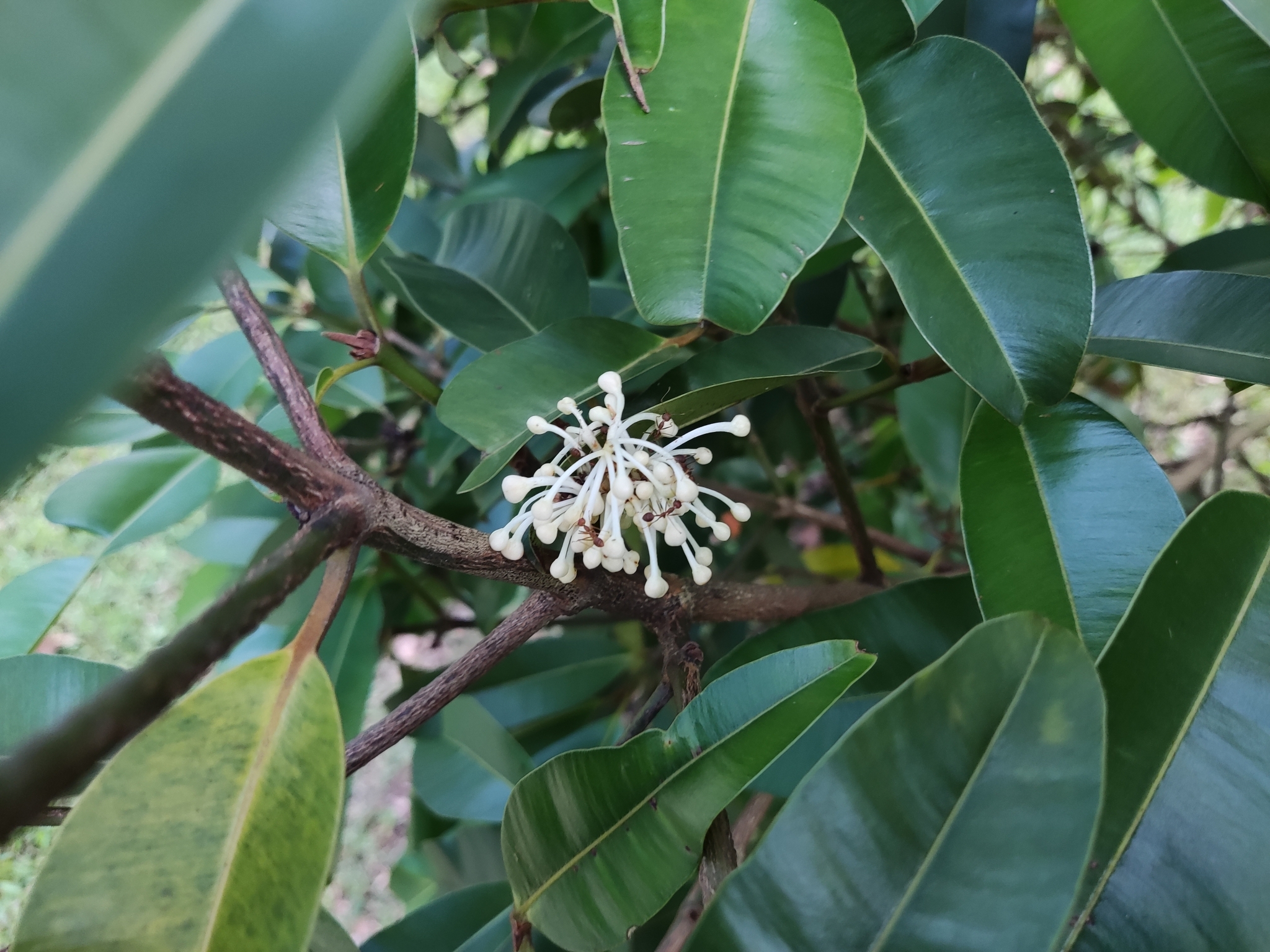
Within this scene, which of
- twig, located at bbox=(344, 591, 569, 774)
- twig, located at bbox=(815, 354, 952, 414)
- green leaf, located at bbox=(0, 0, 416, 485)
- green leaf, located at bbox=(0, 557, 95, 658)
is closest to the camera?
green leaf, located at bbox=(0, 0, 416, 485)

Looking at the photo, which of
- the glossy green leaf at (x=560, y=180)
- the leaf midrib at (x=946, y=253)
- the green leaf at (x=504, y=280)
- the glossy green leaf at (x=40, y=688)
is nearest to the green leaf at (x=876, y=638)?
the leaf midrib at (x=946, y=253)

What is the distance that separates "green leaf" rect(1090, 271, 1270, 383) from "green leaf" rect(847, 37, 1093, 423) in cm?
10

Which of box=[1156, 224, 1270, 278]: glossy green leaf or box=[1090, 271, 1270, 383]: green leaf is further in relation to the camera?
box=[1156, 224, 1270, 278]: glossy green leaf

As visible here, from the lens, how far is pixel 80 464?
1790 millimetres

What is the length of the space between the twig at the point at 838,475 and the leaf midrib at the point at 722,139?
0.21 metres

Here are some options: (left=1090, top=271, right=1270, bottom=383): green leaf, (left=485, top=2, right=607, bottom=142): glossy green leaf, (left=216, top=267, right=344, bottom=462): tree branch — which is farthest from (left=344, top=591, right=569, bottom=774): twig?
(left=485, top=2, right=607, bottom=142): glossy green leaf

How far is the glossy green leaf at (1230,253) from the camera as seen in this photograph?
56 cm

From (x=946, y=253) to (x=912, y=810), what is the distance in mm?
304

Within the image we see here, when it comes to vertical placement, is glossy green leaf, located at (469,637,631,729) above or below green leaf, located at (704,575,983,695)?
below

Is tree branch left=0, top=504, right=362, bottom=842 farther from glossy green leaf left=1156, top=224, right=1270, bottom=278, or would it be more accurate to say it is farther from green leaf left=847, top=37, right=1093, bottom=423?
glossy green leaf left=1156, top=224, right=1270, bottom=278

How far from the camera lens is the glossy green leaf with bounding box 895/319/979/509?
79cm

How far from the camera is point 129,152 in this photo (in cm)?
19

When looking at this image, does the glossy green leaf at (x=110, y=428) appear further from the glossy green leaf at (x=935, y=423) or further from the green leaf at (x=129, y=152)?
the glossy green leaf at (x=935, y=423)

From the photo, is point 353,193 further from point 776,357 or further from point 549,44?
point 549,44
